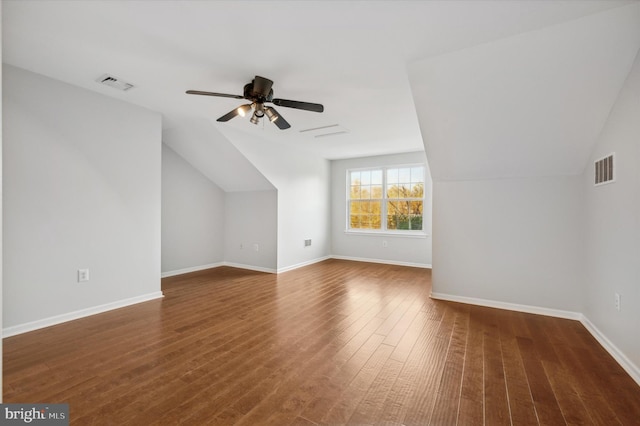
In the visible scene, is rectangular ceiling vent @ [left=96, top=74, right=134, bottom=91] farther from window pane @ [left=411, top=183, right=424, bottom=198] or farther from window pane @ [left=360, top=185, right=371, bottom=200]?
window pane @ [left=411, top=183, right=424, bottom=198]

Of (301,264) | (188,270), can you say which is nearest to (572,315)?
(301,264)

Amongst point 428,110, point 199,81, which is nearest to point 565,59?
point 428,110

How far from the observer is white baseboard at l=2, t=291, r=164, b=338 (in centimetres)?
273

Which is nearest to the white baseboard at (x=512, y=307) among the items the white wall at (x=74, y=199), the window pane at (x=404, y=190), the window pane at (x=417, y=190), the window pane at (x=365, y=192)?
the window pane at (x=417, y=190)

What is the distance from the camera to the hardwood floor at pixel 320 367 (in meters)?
1.76

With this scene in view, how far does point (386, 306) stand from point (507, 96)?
8.44 feet

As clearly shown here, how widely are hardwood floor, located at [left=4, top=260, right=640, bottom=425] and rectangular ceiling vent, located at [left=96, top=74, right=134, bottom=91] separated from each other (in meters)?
2.49

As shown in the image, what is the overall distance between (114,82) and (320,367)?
134 inches

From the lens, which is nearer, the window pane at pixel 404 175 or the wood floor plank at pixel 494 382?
the wood floor plank at pixel 494 382

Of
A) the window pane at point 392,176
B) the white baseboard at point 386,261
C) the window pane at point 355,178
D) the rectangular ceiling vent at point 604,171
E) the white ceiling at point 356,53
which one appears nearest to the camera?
the white ceiling at point 356,53

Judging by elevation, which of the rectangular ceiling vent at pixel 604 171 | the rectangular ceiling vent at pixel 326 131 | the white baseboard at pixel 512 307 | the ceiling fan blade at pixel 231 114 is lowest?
the white baseboard at pixel 512 307

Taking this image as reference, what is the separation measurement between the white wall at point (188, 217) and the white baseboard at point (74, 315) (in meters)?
1.51

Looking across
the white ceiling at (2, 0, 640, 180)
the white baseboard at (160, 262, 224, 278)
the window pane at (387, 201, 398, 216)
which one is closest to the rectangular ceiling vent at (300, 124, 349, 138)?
the white ceiling at (2, 0, 640, 180)

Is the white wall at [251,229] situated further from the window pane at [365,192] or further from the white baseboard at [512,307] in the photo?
the white baseboard at [512,307]
